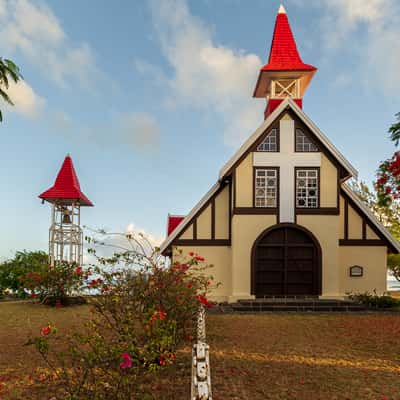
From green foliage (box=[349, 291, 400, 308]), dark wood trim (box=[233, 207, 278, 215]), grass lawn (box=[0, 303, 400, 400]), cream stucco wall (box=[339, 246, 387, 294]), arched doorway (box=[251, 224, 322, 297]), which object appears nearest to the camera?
grass lawn (box=[0, 303, 400, 400])

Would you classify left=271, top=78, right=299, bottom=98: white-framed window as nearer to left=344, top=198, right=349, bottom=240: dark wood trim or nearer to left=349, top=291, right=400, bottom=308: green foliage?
left=344, top=198, right=349, bottom=240: dark wood trim

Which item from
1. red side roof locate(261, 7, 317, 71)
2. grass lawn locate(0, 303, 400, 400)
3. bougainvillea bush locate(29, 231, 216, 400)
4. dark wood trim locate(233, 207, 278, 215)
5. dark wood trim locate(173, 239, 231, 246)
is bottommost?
grass lawn locate(0, 303, 400, 400)

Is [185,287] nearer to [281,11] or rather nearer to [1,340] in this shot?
[1,340]

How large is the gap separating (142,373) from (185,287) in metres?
2.64

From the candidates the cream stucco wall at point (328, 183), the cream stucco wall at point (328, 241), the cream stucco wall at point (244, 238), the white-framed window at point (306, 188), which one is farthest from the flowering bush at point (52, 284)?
the cream stucco wall at point (328, 183)

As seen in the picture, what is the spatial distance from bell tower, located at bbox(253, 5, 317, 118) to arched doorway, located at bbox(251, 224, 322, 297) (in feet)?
19.1

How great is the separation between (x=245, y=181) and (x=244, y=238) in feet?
7.32

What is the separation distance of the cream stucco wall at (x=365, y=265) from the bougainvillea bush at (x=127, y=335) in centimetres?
997

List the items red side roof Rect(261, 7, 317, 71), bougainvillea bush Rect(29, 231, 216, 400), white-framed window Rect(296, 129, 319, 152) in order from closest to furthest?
bougainvillea bush Rect(29, 231, 216, 400) < white-framed window Rect(296, 129, 319, 152) < red side roof Rect(261, 7, 317, 71)

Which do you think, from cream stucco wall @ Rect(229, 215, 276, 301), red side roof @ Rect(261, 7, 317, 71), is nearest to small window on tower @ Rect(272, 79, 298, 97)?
red side roof @ Rect(261, 7, 317, 71)

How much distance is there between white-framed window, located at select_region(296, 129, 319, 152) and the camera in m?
16.7

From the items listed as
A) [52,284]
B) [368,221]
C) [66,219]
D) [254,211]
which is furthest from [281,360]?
[66,219]

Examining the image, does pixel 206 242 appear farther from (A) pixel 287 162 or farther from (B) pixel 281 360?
(B) pixel 281 360

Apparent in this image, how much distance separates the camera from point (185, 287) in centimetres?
827
